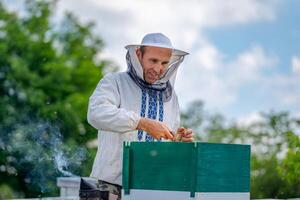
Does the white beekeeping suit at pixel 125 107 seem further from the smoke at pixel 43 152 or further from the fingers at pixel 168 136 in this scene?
the smoke at pixel 43 152

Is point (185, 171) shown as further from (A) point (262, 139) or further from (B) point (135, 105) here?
(A) point (262, 139)

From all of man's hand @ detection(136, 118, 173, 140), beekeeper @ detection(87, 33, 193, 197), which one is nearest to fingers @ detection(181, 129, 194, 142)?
beekeeper @ detection(87, 33, 193, 197)

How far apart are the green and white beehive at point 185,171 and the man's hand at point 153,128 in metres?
0.17

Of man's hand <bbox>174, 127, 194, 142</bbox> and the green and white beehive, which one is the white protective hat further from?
the green and white beehive

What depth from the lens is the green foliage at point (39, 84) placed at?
47.5ft

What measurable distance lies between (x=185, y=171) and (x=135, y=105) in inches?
28.4

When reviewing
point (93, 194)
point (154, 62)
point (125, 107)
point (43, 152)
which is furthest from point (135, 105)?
point (43, 152)

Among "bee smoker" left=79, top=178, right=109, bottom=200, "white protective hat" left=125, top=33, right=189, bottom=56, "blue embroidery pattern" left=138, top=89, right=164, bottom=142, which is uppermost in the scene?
"white protective hat" left=125, top=33, right=189, bottom=56

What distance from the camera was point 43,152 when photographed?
1093 centimetres

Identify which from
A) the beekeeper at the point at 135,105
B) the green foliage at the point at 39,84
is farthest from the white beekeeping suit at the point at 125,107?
the green foliage at the point at 39,84

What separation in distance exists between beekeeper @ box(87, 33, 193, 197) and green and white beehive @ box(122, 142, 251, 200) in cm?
22

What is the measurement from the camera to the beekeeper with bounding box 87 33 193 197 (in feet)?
11.7

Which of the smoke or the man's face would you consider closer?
the man's face

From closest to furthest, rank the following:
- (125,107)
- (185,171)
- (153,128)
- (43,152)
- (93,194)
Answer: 1. (185,171)
2. (153,128)
3. (93,194)
4. (125,107)
5. (43,152)
